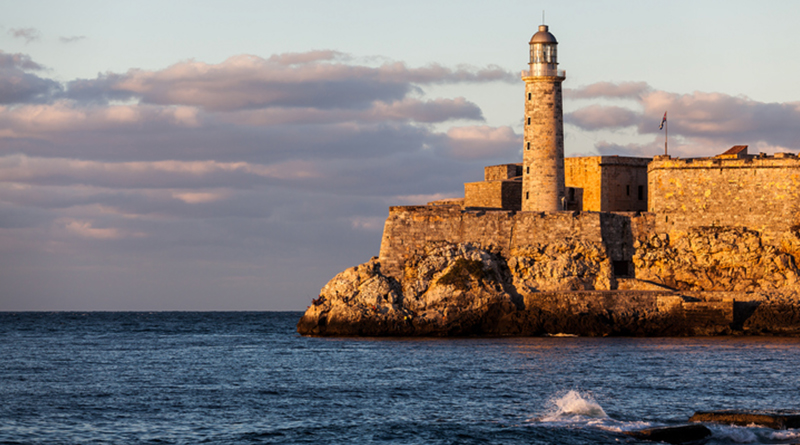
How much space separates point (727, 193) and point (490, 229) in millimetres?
10304

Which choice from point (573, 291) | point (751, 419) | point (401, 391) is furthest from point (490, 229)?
point (751, 419)

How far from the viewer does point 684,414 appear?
58.7 ft

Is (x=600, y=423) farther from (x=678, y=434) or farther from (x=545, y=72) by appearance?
(x=545, y=72)

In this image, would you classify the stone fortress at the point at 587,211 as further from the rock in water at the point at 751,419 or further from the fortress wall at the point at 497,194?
the rock in water at the point at 751,419

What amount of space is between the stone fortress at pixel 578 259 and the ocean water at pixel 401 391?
285cm

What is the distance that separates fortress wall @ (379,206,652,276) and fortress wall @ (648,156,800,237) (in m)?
2.55

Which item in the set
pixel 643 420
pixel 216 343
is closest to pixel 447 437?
pixel 643 420

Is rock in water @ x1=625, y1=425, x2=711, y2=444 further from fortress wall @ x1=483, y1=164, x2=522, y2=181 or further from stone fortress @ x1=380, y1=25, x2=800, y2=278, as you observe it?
fortress wall @ x1=483, y1=164, x2=522, y2=181

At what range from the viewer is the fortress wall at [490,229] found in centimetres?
3962

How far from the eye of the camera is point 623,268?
40688 millimetres

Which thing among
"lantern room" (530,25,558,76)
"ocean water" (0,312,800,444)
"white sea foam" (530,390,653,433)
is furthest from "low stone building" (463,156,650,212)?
"white sea foam" (530,390,653,433)

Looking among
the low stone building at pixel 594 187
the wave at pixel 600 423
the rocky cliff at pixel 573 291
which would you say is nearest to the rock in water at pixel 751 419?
the wave at pixel 600 423

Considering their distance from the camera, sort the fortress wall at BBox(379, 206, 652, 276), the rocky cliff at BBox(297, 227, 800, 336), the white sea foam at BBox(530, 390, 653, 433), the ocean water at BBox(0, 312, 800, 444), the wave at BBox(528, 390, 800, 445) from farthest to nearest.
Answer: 1. the fortress wall at BBox(379, 206, 652, 276)
2. the rocky cliff at BBox(297, 227, 800, 336)
3. the white sea foam at BBox(530, 390, 653, 433)
4. the ocean water at BBox(0, 312, 800, 444)
5. the wave at BBox(528, 390, 800, 445)

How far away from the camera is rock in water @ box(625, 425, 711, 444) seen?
1514cm
